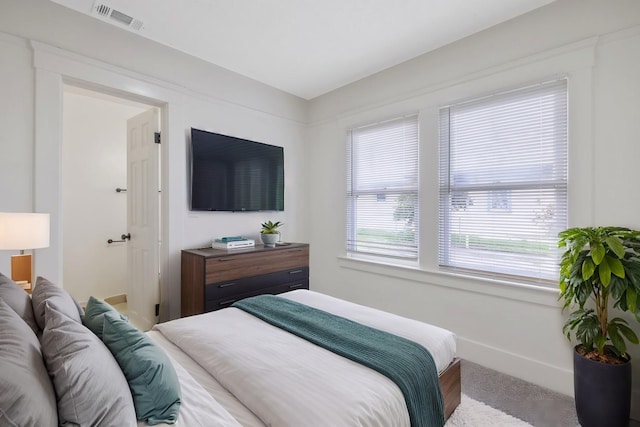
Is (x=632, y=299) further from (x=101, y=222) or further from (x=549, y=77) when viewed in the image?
(x=101, y=222)

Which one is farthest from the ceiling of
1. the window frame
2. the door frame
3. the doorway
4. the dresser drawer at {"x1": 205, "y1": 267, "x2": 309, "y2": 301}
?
the dresser drawer at {"x1": 205, "y1": 267, "x2": 309, "y2": 301}

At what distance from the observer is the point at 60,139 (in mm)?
2303

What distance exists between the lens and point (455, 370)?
1778 millimetres

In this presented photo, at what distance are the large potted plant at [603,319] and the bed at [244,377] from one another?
79cm

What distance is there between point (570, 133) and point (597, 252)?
3.13 feet

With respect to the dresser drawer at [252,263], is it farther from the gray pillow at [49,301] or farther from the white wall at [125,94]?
the gray pillow at [49,301]

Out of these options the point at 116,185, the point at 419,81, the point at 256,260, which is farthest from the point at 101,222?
the point at 419,81

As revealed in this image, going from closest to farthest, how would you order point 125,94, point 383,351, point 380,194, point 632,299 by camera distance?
point 383,351 → point 632,299 → point 125,94 → point 380,194

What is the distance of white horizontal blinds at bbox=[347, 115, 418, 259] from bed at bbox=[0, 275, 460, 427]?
1.60m

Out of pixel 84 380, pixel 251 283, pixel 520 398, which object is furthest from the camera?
pixel 251 283

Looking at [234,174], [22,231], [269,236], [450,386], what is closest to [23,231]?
[22,231]


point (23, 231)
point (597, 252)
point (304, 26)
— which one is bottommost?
point (597, 252)

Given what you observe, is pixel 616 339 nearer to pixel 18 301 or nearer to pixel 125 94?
pixel 18 301

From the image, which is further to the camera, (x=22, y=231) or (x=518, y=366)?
(x=518, y=366)
